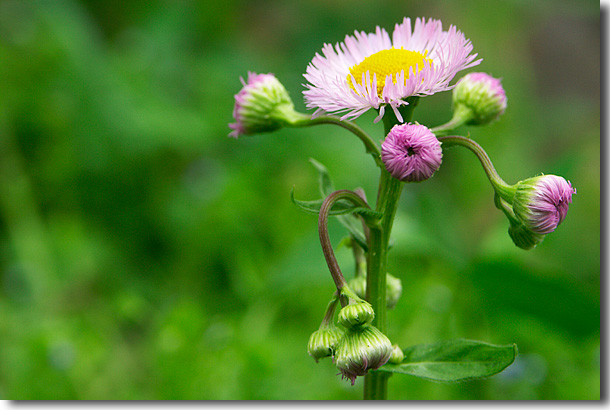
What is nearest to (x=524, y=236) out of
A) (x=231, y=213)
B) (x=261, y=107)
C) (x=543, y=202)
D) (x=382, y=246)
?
(x=543, y=202)

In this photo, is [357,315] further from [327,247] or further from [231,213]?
[231,213]

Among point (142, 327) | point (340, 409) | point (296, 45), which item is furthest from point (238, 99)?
point (296, 45)

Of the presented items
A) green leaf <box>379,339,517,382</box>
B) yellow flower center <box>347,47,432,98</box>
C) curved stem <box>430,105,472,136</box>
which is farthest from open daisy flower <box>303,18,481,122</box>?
green leaf <box>379,339,517,382</box>

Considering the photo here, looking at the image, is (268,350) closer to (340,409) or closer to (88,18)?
(340,409)

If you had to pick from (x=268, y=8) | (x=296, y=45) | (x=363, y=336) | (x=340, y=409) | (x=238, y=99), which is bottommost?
(x=340, y=409)

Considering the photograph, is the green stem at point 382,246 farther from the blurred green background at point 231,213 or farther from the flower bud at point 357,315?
the blurred green background at point 231,213
